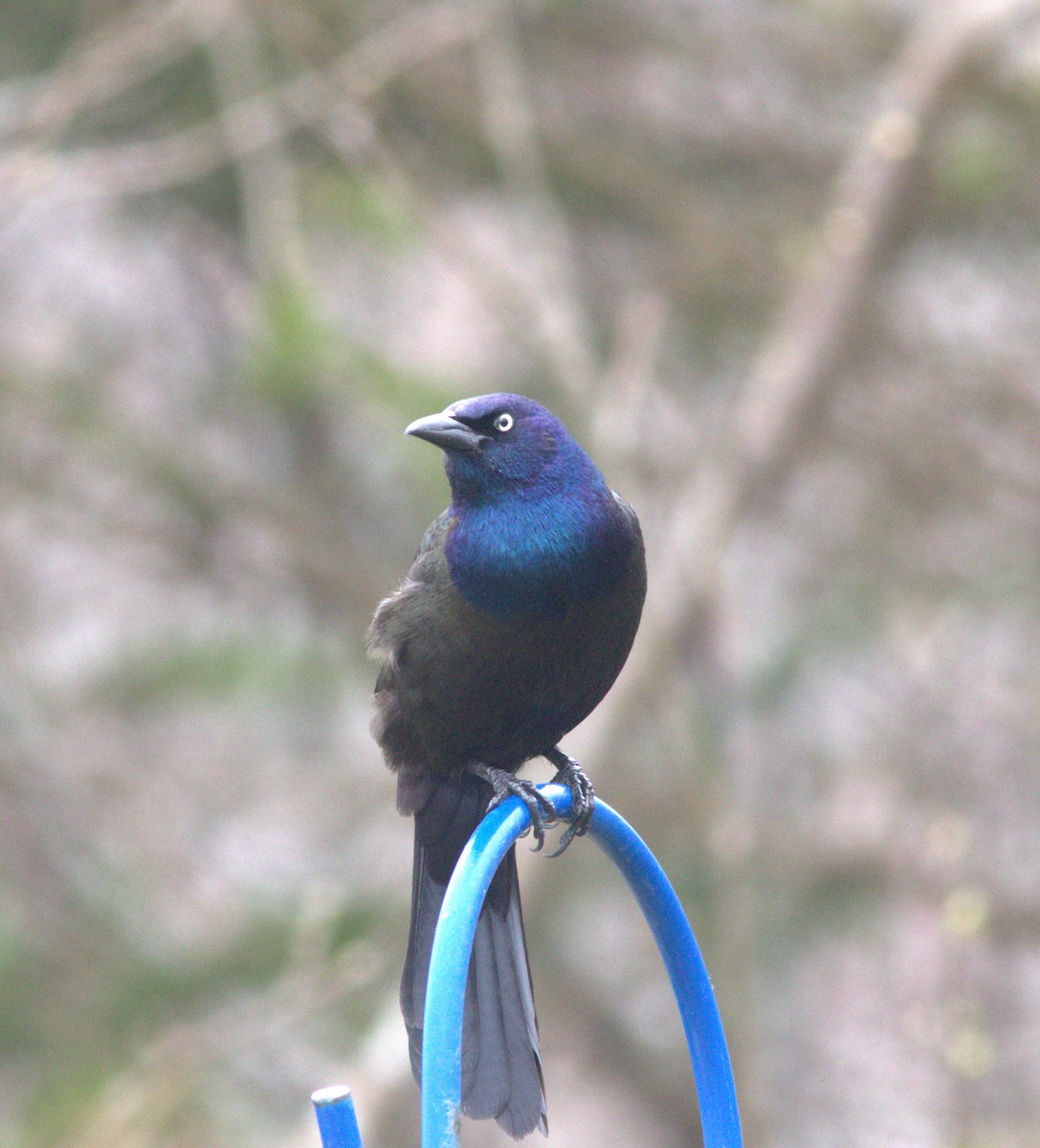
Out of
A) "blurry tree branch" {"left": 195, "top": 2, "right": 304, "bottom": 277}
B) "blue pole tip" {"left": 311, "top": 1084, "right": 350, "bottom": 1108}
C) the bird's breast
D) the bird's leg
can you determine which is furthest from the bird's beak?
"blurry tree branch" {"left": 195, "top": 2, "right": 304, "bottom": 277}

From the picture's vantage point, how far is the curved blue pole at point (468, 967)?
7.01 ft

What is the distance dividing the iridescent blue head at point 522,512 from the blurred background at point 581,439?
212 centimetres

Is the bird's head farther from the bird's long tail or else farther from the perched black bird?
the bird's long tail

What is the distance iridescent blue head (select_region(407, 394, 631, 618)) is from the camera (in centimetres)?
308

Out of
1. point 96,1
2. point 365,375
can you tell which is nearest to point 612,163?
point 365,375

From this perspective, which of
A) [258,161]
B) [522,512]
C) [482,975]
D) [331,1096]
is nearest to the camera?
[331,1096]

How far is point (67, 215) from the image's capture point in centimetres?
762

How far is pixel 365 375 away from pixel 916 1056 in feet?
13.1

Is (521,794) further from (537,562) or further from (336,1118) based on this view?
(336,1118)

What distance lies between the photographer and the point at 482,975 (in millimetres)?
3033

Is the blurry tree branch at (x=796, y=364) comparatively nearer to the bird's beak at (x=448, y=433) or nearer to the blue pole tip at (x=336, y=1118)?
the bird's beak at (x=448, y=433)

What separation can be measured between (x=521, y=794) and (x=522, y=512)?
0.59m

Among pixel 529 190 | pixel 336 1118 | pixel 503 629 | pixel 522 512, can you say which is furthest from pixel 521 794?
pixel 529 190

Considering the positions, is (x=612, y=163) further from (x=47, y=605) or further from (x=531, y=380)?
(x=47, y=605)
